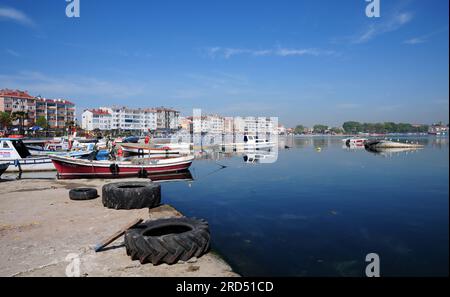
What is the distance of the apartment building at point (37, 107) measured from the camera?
119062mm

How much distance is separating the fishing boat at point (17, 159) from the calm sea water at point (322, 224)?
14332 mm

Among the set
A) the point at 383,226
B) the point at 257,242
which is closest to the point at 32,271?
the point at 257,242

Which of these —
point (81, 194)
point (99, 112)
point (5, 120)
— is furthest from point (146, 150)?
point (99, 112)

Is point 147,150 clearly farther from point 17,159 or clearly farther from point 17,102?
point 17,102

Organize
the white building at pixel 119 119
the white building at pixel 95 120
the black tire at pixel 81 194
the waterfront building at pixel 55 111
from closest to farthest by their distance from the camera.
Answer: the black tire at pixel 81 194 < the waterfront building at pixel 55 111 < the white building at pixel 95 120 < the white building at pixel 119 119

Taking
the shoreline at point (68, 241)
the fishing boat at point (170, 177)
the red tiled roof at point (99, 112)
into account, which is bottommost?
the fishing boat at point (170, 177)

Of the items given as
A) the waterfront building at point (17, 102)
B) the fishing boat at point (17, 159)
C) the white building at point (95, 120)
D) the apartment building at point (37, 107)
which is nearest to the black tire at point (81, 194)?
the fishing boat at point (17, 159)

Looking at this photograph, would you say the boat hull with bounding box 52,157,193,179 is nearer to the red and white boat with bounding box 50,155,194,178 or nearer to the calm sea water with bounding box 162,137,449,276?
the red and white boat with bounding box 50,155,194,178

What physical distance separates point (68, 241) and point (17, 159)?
25.4 meters

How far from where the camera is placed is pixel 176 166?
26.7 meters

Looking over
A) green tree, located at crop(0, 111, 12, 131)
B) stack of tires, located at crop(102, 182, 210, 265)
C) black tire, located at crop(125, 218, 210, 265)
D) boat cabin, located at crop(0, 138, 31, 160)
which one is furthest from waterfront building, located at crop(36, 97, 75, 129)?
black tire, located at crop(125, 218, 210, 265)

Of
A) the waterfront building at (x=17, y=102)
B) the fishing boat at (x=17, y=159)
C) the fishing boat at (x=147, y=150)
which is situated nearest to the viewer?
the fishing boat at (x=17, y=159)

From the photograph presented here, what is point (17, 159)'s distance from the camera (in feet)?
92.6

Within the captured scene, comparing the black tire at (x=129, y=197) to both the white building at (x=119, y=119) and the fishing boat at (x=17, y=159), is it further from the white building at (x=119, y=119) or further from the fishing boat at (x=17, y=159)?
the white building at (x=119, y=119)
